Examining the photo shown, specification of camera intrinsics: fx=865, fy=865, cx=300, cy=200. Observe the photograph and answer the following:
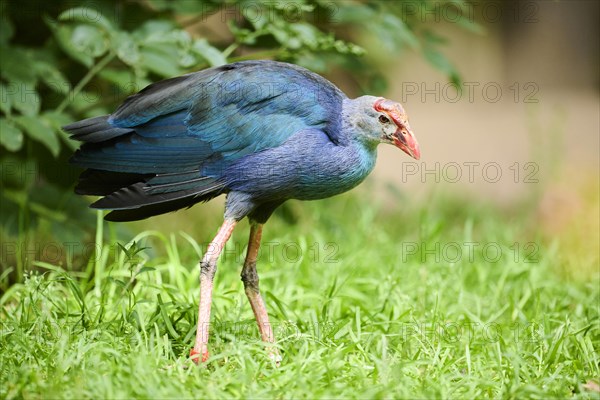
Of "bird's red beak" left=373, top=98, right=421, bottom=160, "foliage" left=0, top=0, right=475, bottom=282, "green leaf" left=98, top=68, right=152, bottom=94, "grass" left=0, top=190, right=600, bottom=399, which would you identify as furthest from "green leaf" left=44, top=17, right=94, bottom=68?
"bird's red beak" left=373, top=98, right=421, bottom=160

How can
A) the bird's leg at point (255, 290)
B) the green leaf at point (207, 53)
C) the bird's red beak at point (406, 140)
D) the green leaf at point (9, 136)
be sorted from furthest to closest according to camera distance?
1. the green leaf at point (207, 53)
2. the green leaf at point (9, 136)
3. the bird's leg at point (255, 290)
4. the bird's red beak at point (406, 140)

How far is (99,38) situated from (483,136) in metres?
6.61

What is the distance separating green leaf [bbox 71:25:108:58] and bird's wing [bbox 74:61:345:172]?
29.3 inches

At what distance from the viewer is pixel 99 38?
4383 millimetres

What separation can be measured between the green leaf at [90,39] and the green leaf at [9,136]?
529mm

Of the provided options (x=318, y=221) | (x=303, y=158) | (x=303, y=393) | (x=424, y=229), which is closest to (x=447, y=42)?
(x=424, y=229)

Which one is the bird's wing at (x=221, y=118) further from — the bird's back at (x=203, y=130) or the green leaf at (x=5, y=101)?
the green leaf at (x=5, y=101)

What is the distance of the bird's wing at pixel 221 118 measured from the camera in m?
3.65

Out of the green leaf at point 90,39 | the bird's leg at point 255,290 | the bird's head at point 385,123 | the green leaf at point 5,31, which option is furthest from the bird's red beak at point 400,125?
the green leaf at point 5,31

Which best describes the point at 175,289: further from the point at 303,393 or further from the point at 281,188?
the point at 303,393

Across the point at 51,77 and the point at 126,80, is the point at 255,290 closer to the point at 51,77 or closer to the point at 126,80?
the point at 126,80

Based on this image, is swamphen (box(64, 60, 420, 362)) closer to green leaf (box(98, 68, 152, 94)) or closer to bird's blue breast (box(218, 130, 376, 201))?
bird's blue breast (box(218, 130, 376, 201))

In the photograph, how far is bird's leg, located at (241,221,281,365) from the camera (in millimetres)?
3812

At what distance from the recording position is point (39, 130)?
4227mm
